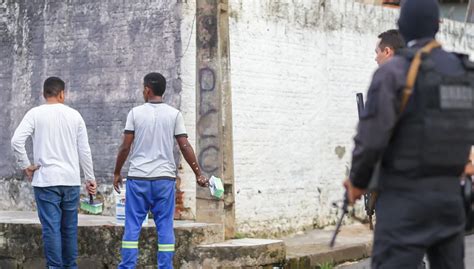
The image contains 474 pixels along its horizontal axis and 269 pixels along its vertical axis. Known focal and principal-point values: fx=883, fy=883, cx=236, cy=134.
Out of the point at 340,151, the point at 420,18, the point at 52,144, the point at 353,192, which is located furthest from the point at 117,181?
the point at 340,151

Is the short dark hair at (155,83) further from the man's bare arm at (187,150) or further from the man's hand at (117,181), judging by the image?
the man's hand at (117,181)

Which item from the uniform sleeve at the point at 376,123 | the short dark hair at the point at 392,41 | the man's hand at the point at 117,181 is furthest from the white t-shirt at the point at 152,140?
the uniform sleeve at the point at 376,123

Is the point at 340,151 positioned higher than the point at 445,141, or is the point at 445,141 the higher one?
the point at 445,141

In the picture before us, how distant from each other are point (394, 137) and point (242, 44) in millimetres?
6681

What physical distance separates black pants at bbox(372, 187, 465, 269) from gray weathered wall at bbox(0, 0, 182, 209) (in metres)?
6.32

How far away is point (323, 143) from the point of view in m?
11.9

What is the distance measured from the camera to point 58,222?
303 inches

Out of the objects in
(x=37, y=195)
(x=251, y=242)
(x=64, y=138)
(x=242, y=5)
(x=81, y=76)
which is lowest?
(x=251, y=242)

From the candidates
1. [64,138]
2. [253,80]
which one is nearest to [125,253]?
[64,138]

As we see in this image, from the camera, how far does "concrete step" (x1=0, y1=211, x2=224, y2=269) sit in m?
8.73

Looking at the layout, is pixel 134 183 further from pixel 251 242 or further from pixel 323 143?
pixel 323 143

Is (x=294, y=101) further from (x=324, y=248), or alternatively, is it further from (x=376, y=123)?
(x=376, y=123)

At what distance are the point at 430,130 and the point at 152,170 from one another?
3836 millimetres

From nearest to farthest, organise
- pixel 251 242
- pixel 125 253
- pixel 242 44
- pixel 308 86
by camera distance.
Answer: pixel 125 253 < pixel 251 242 < pixel 242 44 < pixel 308 86
